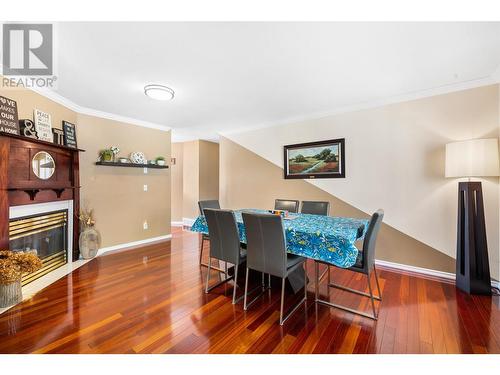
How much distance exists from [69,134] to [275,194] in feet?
11.1

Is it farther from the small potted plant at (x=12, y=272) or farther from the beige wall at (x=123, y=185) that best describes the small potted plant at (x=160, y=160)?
the small potted plant at (x=12, y=272)

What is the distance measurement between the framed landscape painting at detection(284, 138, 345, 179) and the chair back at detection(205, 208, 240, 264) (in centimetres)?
213

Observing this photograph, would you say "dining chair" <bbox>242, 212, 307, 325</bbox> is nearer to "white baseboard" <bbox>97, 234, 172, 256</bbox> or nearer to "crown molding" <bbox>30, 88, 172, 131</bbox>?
"white baseboard" <bbox>97, 234, 172, 256</bbox>

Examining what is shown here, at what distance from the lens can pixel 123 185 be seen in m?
3.96

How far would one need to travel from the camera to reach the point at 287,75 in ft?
8.09

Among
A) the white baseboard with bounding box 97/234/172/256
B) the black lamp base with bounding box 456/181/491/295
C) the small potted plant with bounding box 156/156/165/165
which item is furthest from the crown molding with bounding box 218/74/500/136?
the white baseboard with bounding box 97/234/172/256

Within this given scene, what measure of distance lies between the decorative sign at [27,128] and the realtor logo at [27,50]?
0.48 metres

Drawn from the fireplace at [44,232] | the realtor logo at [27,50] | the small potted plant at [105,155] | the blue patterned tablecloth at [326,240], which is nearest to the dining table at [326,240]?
the blue patterned tablecloth at [326,240]

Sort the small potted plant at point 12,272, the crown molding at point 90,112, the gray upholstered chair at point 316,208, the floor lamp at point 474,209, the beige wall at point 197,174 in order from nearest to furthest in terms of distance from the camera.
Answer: the small potted plant at point 12,272
the floor lamp at point 474,209
the crown molding at point 90,112
the gray upholstered chair at point 316,208
the beige wall at point 197,174

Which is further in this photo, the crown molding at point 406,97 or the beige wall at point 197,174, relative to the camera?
the beige wall at point 197,174

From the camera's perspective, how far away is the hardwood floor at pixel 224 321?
5.10 feet

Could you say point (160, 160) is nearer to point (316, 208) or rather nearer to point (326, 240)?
point (316, 208)
